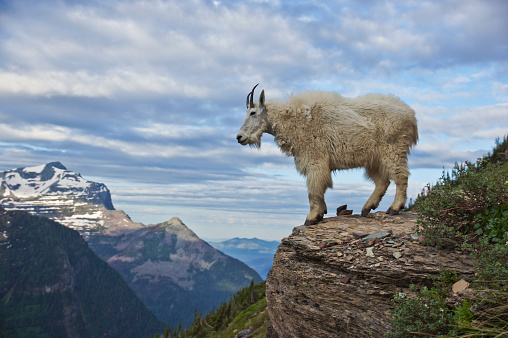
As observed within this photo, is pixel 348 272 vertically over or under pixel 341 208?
under

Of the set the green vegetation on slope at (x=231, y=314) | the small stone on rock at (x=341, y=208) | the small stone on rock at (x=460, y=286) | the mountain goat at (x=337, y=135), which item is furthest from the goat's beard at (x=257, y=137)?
the green vegetation on slope at (x=231, y=314)

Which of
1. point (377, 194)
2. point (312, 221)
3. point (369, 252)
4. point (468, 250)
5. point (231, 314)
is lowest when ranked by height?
point (231, 314)

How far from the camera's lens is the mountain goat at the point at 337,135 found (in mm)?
9555

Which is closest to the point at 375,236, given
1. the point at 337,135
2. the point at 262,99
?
the point at 337,135

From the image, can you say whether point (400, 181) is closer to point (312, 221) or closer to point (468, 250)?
point (312, 221)

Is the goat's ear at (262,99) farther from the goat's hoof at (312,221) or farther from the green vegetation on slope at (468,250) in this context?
the green vegetation on slope at (468,250)

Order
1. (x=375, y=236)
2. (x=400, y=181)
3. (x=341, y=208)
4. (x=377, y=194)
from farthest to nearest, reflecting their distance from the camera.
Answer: (x=341, y=208) < (x=377, y=194) < (x=400, y=181) < (x=375, y=236)

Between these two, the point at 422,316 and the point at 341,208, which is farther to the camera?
the point at 341,208

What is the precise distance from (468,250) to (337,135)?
4.19 metres

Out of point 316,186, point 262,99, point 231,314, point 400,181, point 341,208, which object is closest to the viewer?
point 400,181

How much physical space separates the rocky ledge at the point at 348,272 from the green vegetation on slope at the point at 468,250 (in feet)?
1.08

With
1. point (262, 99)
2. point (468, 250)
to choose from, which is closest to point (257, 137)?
point (262, 99)

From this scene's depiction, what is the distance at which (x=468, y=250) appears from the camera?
688cm

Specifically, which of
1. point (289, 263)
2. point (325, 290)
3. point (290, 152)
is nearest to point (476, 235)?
point (325, 290)
